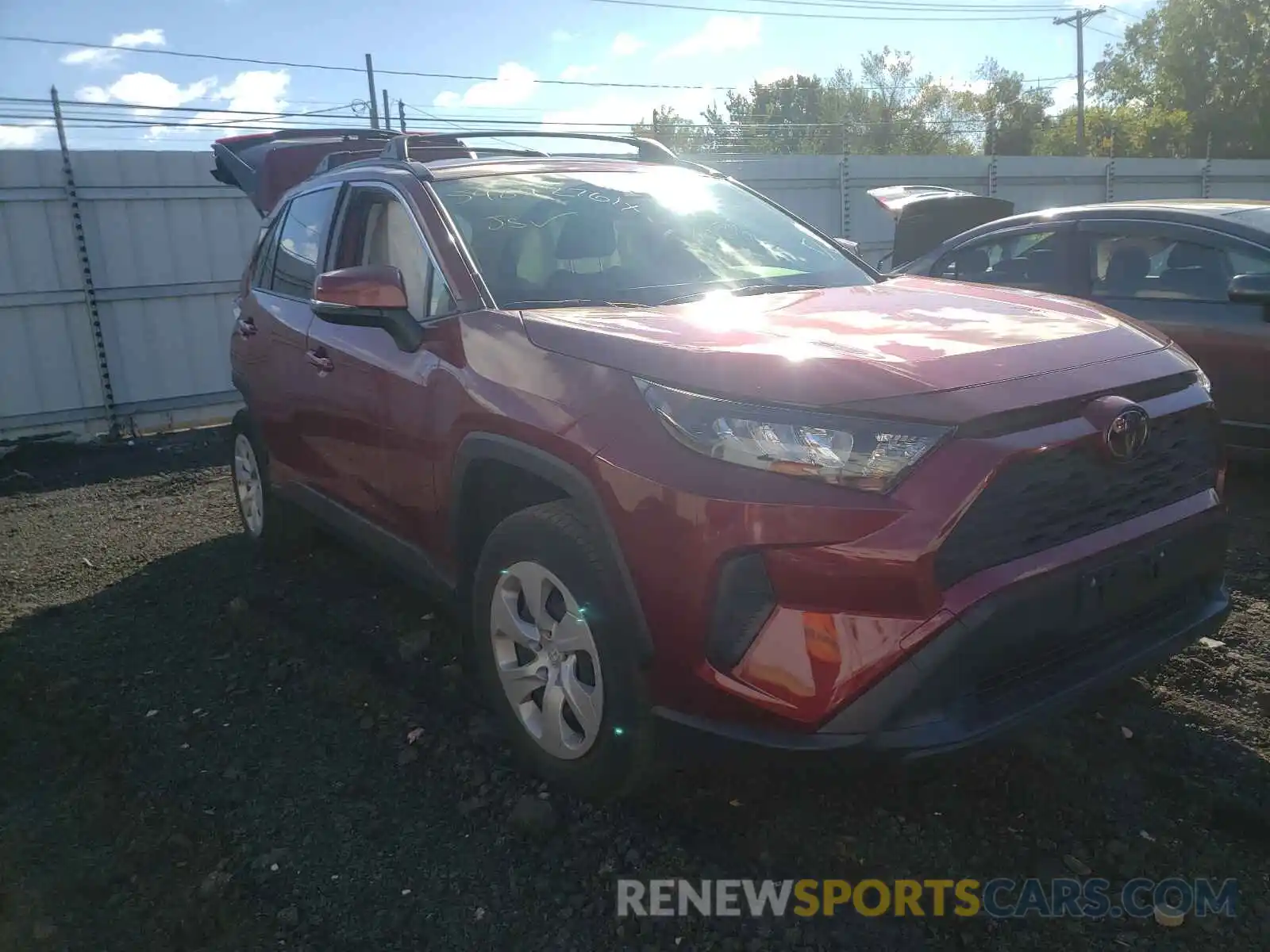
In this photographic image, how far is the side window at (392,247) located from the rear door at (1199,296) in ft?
12.7

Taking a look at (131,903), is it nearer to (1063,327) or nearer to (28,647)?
(28,647)

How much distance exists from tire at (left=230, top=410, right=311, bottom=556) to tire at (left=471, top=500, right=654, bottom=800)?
7.67 ft

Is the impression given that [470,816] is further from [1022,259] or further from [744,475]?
[1022,259]

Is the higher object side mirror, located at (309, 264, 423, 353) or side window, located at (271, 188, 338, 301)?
side window, located at (271, 188, 338, 301)

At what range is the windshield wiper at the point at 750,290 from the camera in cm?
319

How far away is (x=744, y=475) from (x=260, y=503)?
374 centimetres

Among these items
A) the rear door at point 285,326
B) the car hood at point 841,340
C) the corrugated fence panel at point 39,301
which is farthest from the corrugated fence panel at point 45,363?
the car hood at point 841,340

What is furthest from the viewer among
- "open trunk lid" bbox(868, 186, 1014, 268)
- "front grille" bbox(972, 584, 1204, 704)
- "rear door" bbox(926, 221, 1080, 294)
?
"open trunk lid" bbox(868, 186, 1014, 268)

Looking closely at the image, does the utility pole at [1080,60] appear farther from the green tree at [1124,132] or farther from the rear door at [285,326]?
the rear door at [285,326]

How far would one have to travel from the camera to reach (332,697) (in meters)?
3.66

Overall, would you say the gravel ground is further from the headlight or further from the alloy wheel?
the headlight

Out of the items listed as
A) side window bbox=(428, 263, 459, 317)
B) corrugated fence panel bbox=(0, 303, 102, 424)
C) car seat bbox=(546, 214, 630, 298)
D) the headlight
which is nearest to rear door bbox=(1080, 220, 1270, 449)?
car seat bbox=(546, 214, 630, 298)

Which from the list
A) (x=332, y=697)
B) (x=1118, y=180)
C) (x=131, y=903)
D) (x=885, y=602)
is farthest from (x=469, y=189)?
(x=1118, y=180)

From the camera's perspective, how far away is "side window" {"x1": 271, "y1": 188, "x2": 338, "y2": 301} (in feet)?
14.0
